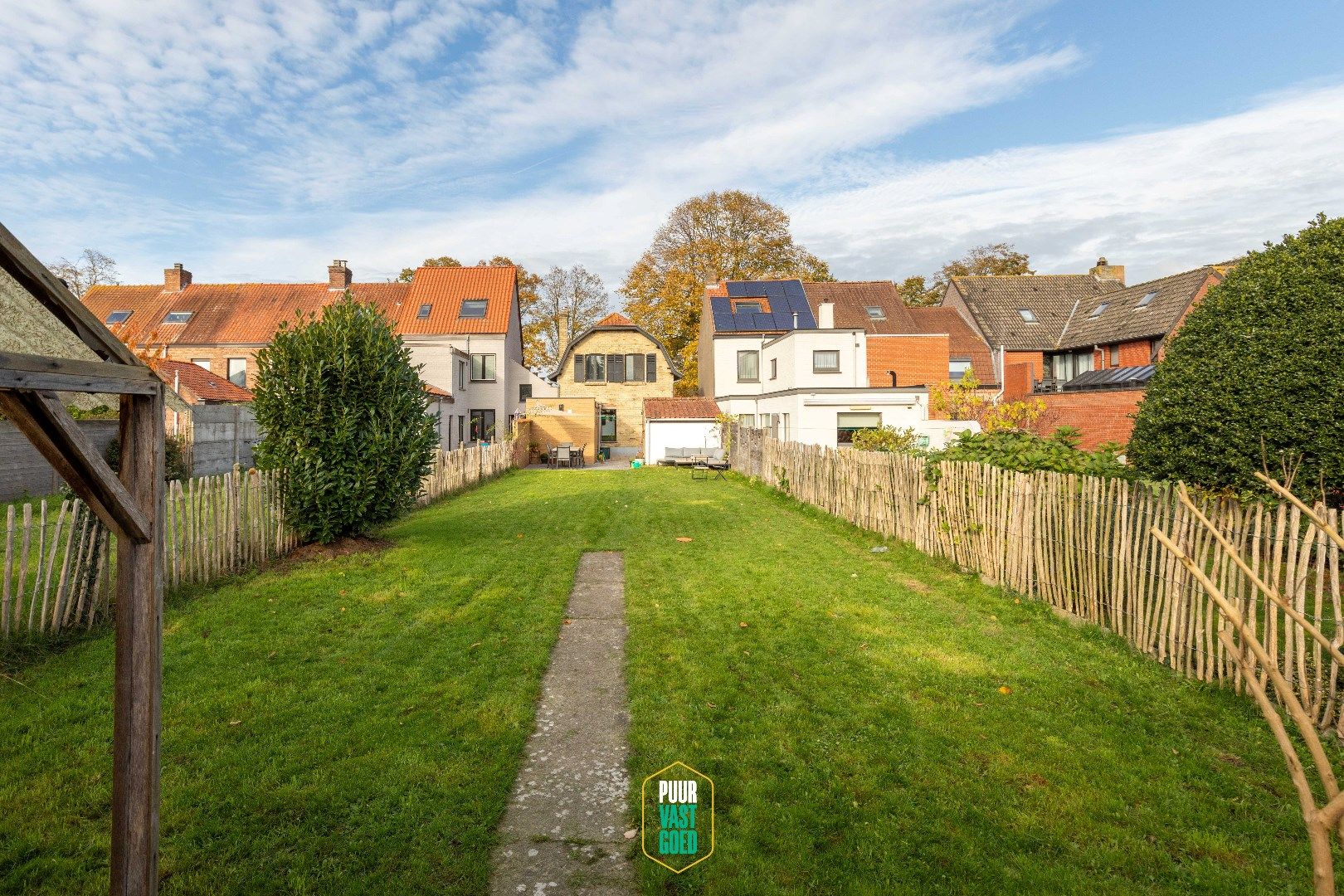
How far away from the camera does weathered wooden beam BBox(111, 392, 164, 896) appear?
11.4ft

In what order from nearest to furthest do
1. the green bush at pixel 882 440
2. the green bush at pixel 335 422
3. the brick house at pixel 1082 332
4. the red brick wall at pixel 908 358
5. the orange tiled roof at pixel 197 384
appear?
the green bush at pixel 335 422
the green bush at pixel 882 440
the orange tiled roof at pixel 197 384
the brick house at pixel 1082 332
the red brick wall at pixel 908 358

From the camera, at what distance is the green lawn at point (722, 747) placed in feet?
13.0

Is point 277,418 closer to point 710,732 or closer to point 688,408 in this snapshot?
point 710,732

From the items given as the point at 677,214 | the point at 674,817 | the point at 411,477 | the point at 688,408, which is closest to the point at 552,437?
the point at 688,408

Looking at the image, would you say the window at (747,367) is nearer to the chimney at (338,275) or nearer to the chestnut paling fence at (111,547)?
the chimney at (338,275)

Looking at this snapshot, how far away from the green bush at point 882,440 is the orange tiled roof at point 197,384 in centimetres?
1886

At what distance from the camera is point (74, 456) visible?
332cm

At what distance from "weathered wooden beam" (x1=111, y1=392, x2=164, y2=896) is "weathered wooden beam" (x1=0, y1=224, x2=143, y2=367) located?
26 centimetres

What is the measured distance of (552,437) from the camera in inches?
1405

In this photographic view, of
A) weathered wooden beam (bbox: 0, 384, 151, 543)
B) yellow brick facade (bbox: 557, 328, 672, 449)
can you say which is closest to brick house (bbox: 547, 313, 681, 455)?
yellow brick facade (bbox: 557, 328, 672, 449)

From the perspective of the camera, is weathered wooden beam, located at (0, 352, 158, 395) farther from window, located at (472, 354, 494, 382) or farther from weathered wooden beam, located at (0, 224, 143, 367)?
window, located at (472, 354, 494, 382)

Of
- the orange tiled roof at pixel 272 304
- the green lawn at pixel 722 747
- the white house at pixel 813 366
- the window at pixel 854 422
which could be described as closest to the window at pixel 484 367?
the orange tiled roof at pixel 272 304

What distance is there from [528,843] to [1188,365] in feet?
32.2

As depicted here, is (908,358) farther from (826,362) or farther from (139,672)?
(139,672)
